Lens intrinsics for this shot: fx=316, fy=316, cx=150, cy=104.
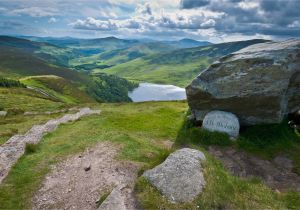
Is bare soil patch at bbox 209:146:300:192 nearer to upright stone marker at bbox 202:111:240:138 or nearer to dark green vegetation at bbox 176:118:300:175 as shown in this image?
dark green vegetation at bbox 176:118:300:175

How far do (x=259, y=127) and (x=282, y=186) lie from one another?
10.1 meters

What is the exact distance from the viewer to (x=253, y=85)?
32.1m

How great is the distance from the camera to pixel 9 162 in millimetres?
25438

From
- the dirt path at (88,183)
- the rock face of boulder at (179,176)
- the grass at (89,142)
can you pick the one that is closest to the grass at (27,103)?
the grass at (89,142)

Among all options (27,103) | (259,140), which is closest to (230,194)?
(259,140)

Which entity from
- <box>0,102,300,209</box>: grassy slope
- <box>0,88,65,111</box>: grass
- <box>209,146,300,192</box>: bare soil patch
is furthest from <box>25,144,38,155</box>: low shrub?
<box>0,88,65,111</box>: grass

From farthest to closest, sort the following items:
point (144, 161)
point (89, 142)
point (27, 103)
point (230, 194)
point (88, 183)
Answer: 1. point (27, 103)
2. point (89, 142)
3. point (144, 161)
4. point (88, 183)
5. point (230, 194)

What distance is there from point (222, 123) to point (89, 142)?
549 inches

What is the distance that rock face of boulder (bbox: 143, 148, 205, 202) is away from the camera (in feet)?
58.6

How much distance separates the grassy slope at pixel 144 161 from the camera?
18.2 m

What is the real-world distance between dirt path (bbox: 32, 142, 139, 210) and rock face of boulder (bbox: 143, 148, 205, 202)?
1.77 meters

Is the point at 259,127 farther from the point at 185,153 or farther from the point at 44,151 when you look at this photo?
the point at 44,151

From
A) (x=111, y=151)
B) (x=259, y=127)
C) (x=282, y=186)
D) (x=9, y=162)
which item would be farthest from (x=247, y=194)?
(x=9, y=162)

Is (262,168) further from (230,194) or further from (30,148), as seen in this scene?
(30,148)
